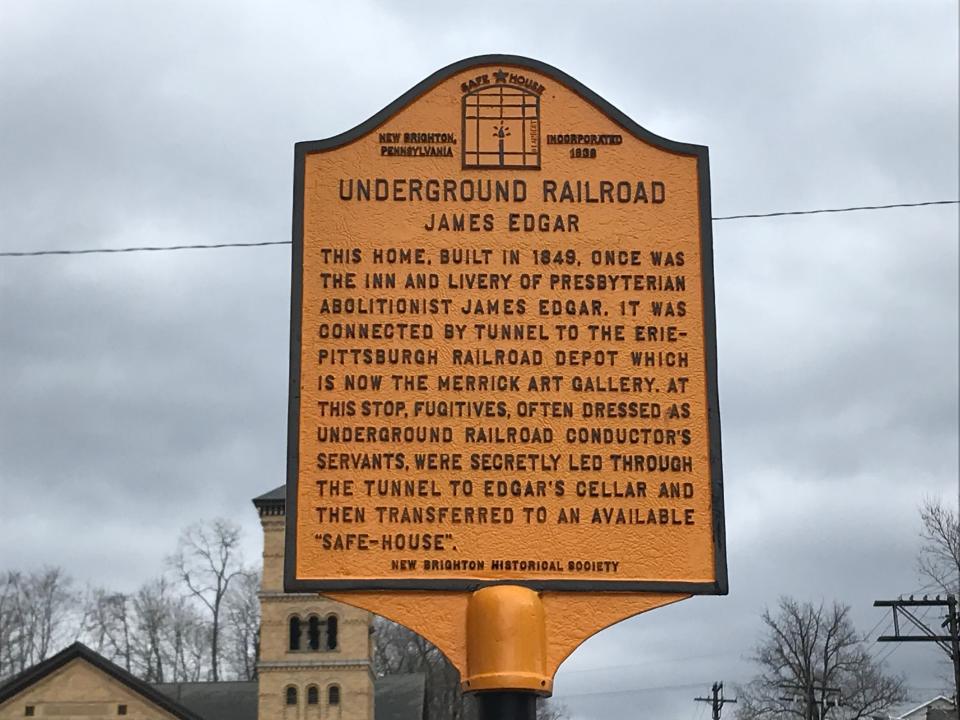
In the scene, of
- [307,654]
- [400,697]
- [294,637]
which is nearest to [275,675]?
[307,654]

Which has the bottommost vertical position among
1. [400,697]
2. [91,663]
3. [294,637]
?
[400,697]

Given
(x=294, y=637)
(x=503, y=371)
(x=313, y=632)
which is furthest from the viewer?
(x=313, y=632)

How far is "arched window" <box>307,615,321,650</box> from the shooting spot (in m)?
Result: 49.9

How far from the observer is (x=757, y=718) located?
162 feet

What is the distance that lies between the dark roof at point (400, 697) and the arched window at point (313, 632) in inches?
239

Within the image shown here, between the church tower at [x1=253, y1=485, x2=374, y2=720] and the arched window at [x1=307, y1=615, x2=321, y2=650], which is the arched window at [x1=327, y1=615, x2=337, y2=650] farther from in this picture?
the arched window at [x1=307, y1=615, x2=321, y2=650]

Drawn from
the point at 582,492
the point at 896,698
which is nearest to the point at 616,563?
the point at 582,492

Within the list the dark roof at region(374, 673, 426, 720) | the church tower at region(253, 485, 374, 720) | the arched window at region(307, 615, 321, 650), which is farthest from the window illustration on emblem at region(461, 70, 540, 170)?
the dark roof at region(374, 673, 426, 720)

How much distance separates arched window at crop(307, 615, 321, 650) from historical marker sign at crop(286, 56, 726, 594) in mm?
40973

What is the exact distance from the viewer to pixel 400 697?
183 feet

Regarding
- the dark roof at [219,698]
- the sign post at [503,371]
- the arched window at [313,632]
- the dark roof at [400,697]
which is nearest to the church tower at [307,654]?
the arched window at [313,632]

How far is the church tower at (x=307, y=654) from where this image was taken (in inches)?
1935

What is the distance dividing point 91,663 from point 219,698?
8.93 meters

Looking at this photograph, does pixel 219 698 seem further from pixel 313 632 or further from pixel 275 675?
pixel 313 632
